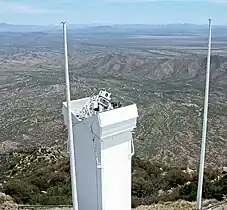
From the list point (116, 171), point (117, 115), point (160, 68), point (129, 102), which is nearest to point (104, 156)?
point (116, 171)

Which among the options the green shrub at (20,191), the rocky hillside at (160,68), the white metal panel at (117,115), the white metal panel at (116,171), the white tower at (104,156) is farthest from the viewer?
the rocky hillside at (160,68)

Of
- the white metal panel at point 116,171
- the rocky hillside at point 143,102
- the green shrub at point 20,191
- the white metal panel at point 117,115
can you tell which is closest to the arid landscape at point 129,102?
the rocky hillside at point 143,102

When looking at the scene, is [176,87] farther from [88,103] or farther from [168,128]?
[88,103]

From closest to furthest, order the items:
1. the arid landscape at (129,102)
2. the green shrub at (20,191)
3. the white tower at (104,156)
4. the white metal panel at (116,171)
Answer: the white tower at (104,156), the white metal panel at (116,171), the green shrub at (20,191), the arid landscape at (129,102)

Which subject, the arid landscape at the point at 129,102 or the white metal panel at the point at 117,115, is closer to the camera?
the white metal panel at the point at 117,115

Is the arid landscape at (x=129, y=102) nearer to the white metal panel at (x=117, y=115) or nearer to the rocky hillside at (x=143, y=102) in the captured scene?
the rocky hillside at (x=143, y=102)

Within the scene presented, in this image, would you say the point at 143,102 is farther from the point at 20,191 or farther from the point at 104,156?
the point at 104,156

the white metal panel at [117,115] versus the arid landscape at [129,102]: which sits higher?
the white metal panel at [117,115]
